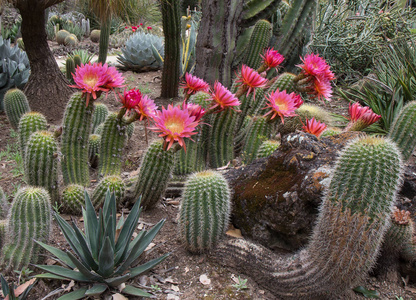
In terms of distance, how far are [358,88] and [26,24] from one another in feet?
16.6

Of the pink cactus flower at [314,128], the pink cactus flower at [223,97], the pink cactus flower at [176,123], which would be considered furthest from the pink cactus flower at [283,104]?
the pink cactus flower at [176,123]

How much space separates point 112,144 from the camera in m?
2.94

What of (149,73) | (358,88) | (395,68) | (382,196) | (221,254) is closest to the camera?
(382,196)

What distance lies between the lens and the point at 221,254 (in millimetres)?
2223

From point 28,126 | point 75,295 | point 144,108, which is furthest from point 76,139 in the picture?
point 75,295

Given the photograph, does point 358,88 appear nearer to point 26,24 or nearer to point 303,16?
point 303,16

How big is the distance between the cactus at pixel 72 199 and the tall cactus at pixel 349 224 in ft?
5.01

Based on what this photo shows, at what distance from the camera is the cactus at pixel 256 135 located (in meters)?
3.09

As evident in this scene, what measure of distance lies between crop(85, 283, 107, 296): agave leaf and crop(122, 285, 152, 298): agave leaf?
110 millimetres

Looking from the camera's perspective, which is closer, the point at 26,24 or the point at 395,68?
the point at 26,24

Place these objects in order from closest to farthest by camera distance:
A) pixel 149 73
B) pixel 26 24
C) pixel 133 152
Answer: pixel 133 152
pixel 26 24
pixel 149 73

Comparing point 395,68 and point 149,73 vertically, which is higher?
point 395,68

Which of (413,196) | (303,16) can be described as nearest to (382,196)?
(413,196)

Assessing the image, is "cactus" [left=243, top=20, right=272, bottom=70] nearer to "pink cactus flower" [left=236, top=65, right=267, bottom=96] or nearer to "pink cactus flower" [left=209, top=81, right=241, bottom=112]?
"pink cactus flower" [left=236, top=65, right=267, bottom=96]
